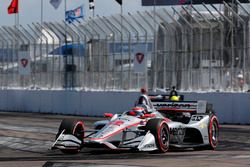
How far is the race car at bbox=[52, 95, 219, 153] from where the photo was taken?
16625mm

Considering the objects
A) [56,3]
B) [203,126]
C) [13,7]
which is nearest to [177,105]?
[203,126]

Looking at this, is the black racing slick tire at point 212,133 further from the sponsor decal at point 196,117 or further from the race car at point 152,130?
the sponsor decal at point 196,117

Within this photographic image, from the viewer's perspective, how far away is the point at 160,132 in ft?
54.9

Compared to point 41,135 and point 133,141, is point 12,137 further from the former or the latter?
point 133,141

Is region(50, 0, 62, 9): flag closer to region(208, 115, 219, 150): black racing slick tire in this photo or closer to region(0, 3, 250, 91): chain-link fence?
region(0, 3, 250, 91): chain-link fence

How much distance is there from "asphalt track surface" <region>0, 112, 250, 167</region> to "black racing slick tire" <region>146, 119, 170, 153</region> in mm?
224

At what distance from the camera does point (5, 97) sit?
4303 centimetres

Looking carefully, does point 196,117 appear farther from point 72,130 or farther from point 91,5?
point 91,5

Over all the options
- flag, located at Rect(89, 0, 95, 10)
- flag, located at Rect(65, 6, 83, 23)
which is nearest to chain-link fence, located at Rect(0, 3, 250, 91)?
flag, located at Rect(65, 6, 83, 23)

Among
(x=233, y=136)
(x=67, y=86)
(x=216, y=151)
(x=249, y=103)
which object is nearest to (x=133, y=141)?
(x=216, y=151)

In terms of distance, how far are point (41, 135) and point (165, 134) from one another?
6926 mm

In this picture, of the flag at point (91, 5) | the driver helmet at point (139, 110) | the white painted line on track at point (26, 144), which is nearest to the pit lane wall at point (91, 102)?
the flag at point (91, 5)

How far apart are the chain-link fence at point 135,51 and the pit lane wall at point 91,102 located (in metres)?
0.66

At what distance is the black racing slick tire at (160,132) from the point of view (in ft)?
54.5
